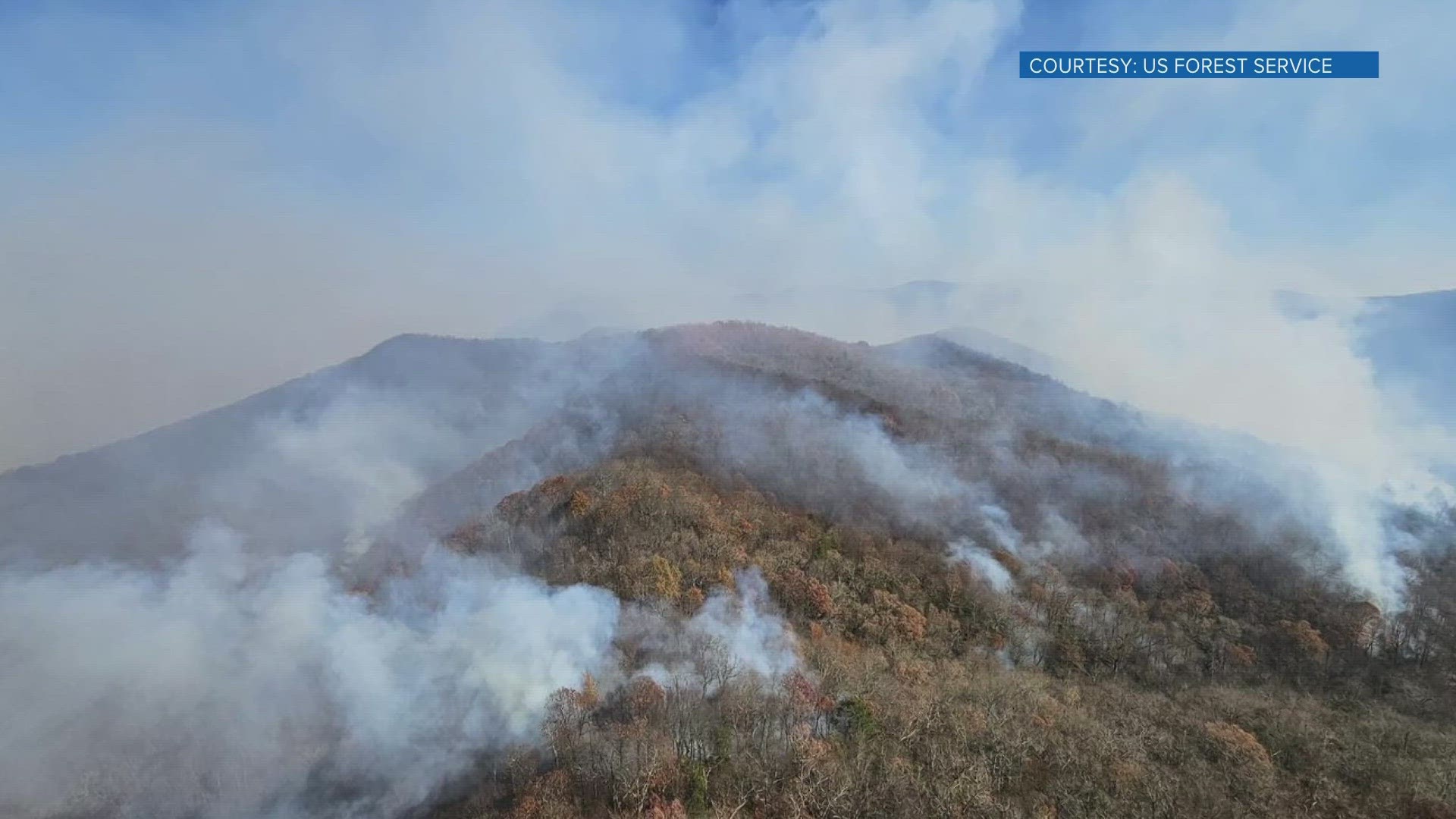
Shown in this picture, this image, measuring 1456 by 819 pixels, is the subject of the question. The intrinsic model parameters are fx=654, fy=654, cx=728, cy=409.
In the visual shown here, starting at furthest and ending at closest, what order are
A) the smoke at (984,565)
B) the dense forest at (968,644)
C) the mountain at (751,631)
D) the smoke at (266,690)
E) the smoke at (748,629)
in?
the smoke at (984,565) < the smoke at (748,629) < the smoke at (266,690) < the mountain at (751,631) < the dense forest at (968,644)

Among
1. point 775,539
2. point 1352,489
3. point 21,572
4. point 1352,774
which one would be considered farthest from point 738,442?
point 1352,489

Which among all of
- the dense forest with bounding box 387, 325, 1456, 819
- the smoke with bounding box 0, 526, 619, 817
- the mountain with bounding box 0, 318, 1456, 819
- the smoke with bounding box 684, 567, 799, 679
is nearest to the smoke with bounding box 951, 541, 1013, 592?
the dense forest with bounding box 387, 325, 1456, 819

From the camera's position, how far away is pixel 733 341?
136m

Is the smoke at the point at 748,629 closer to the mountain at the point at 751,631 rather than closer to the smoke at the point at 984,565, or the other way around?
the mountain at the point at 751,631

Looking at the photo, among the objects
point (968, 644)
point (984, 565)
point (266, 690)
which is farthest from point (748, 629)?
point (266, 690)

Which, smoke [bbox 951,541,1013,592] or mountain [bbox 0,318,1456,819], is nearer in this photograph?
mountain [bbox 0,318,1456,819]

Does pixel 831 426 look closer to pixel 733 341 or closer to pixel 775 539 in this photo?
pixel 775 539

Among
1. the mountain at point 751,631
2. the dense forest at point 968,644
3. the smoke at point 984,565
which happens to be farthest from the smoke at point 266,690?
the smoke at point 984,565

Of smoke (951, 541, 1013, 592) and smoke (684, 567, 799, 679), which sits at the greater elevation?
smoke (684, 567, 799, 679)

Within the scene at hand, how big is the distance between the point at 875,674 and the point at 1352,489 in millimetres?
77846

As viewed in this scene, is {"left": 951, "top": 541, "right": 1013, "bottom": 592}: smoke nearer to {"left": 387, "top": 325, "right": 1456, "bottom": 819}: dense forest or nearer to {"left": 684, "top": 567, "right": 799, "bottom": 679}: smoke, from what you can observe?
{"left": 387, "top": 325, "right": 1456, "bottom": 819}: dense forest

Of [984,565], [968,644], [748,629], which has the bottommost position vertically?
[968,644]

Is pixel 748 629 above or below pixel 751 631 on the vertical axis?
above

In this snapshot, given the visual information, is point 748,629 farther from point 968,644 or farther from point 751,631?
point 968,644
